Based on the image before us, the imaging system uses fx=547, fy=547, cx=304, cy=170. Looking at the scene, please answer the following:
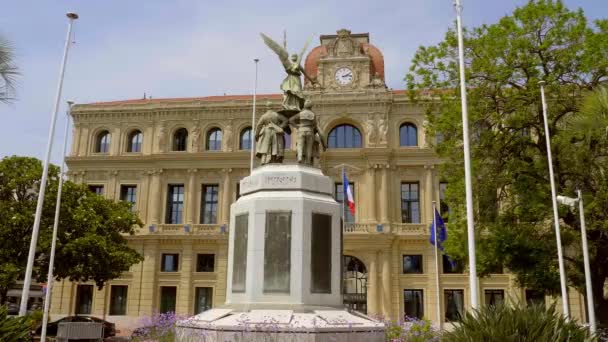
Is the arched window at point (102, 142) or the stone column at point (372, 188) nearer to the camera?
the stone column at point (372, 188)

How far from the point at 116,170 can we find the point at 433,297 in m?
26.9

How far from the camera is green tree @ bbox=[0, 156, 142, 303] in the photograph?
2770 centimetres

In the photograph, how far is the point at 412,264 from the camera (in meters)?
40.5

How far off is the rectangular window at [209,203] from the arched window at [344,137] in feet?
32.8

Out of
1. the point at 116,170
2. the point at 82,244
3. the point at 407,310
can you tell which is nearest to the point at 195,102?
the point at 116,170

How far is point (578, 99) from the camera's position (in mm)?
22203

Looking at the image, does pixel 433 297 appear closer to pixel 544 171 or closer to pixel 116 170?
pixel 544 171

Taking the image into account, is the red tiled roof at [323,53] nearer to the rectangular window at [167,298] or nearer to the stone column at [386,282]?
the stone column at [386,282]

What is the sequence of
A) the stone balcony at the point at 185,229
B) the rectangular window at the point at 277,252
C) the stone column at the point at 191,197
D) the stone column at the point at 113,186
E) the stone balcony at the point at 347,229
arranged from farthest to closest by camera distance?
the stone column at the point at 113,186 < the stone column at the point at 191,197 < the stone balcony at the point at 185,229 < the stone balcony at the point at 347,229 < the rectangular window at the point at 277,252

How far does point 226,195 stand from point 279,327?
3283 cm

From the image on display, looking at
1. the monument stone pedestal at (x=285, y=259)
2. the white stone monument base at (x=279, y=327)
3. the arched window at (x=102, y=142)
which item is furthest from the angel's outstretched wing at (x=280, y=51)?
the arched window at (x=102, y=142)

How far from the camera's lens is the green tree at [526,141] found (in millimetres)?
22484

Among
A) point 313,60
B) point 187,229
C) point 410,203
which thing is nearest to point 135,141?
point 187,229

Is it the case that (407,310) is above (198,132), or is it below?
below
